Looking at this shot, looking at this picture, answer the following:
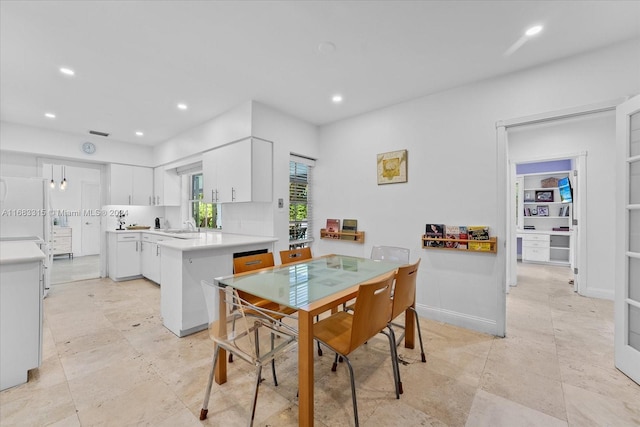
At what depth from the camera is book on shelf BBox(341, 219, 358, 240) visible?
377 cm

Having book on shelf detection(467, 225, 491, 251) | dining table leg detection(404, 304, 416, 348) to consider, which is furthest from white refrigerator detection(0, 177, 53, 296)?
book on shelf detection(467, 225, 491, 251)

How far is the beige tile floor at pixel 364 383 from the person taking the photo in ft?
5.23

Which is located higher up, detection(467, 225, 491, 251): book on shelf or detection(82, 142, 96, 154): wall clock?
detection(82, 142, 96, 154): wall clock

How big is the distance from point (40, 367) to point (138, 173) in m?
4.07

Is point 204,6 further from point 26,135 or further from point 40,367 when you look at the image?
point 26,135

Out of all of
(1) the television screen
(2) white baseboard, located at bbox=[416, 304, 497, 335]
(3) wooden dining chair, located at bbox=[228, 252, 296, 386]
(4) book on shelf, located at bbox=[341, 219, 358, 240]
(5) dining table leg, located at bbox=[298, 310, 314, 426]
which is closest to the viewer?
(5) dining table leg, located at bbox=[298, 310, 314, 426]

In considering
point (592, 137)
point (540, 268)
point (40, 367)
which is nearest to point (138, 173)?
point (40, 367)

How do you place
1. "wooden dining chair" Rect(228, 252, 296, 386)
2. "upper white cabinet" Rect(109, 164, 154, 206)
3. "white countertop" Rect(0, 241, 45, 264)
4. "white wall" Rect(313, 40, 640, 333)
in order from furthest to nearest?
"upper white cabinet" Rect(109, 164, 154, 206) < "white wall" Rect(313, 40, 640, 333) < "wooden dining chair" Rect(228, 252, 296, 386) < "white countertop" Rect(0, 241, 45, 264)

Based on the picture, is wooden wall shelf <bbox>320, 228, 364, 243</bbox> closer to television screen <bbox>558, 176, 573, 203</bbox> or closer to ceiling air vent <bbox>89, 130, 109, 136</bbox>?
ceiling air vent <bbox>89, 130, 109, 136</bbox>

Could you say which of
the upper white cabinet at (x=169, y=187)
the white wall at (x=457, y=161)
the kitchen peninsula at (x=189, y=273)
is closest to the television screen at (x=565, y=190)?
the white wall at (x=457, y=161)

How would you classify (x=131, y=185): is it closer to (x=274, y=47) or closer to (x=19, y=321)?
(x=19, y=321)

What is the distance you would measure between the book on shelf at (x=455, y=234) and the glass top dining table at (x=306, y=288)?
883 mm

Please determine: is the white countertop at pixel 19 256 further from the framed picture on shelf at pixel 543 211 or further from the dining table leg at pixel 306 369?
the framed picture on shelf at pixel 543 211

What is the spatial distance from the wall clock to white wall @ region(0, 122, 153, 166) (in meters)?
0.05
